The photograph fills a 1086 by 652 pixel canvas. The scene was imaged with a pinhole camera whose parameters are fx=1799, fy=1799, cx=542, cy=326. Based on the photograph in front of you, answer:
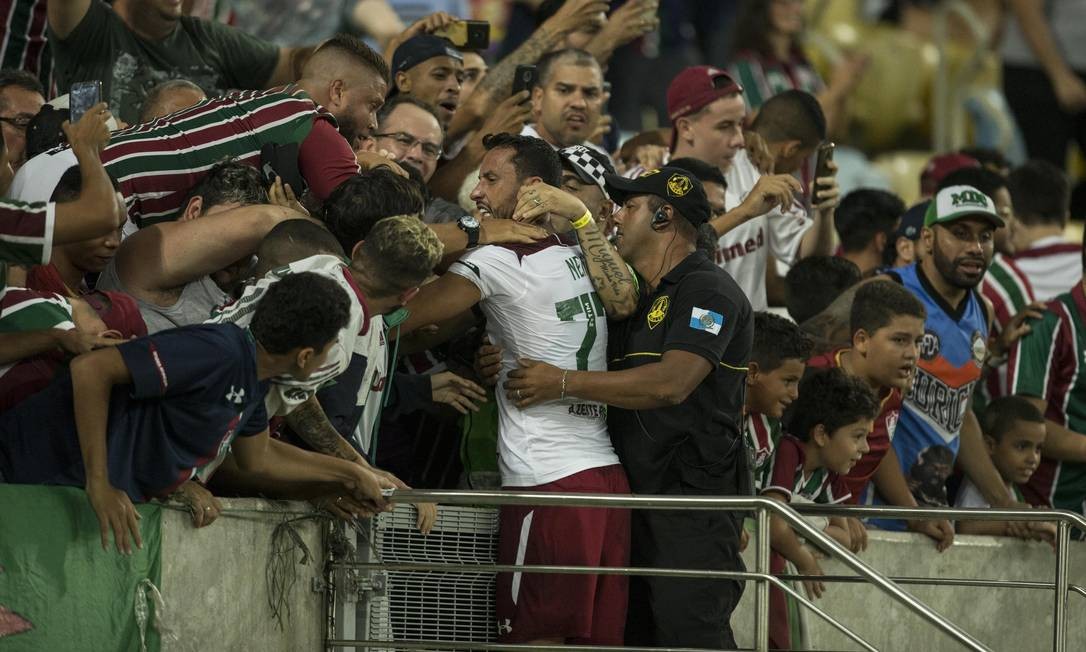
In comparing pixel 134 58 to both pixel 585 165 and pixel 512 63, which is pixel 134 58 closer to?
pixel 512 63

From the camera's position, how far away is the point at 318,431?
5.64 metres

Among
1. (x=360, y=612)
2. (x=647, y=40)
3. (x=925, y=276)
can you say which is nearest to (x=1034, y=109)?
(x=647, y=40)

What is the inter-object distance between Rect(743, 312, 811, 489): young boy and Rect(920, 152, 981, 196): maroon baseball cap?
3.83 meters

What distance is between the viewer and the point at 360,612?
5.98 meters

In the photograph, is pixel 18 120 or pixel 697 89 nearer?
pixel 18 120

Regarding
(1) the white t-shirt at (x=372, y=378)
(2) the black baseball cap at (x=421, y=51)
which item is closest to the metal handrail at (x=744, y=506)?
(1) the white t-shirt at (x=372, y=378)

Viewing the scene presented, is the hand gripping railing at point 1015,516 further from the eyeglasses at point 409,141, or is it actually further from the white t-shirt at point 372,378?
the eyeglasses at point 409,141

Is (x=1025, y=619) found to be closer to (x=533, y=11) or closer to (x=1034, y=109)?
(x=533, y=11)

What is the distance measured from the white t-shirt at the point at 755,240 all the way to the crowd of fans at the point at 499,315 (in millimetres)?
18

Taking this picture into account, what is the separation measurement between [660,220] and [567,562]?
1.29m

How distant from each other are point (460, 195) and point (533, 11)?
14.0 ft

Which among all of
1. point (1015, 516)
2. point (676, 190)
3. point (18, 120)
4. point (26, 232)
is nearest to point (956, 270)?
point (1015, 516)

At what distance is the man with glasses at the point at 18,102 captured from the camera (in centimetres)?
673

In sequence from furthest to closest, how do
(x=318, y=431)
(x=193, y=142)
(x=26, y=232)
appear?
1. (x=193, y=142)
2. (x=318, y=431)
3. (x=26, y=232)
